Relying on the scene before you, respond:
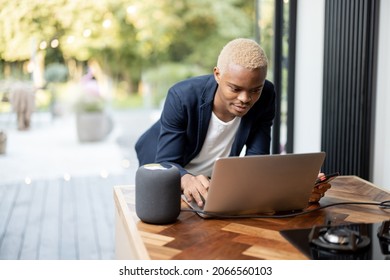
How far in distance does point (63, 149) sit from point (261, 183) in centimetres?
232

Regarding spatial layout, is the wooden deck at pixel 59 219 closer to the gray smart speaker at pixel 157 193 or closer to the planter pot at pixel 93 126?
the planter pot at pixel 93 126

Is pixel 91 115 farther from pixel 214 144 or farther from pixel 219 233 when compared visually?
pixel 219 233

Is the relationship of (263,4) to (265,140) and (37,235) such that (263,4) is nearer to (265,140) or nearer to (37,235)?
(265,140)

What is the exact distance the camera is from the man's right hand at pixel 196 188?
5.37 ft

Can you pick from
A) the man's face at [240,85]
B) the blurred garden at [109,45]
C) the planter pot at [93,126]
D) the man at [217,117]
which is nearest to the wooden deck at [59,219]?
the planter pot at [93,126]

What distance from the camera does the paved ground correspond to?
133 inches

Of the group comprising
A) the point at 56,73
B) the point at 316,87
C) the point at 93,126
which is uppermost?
the point at 56,73

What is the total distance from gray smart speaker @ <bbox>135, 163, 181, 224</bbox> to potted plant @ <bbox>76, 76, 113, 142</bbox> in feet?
7.08

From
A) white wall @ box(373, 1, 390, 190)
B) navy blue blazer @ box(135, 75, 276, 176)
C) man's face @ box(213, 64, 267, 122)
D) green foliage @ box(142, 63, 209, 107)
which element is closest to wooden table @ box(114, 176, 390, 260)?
navy blue blazer @ box(135, 75, 276, 176)

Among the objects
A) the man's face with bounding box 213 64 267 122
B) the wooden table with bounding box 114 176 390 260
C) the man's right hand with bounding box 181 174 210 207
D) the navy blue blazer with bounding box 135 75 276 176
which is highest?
the man's face with bounding box 213 64 267 122

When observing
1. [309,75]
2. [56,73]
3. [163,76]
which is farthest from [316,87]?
[56,73]

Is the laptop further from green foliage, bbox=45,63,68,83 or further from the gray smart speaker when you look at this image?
green foliage, bbox=45,63,68,83

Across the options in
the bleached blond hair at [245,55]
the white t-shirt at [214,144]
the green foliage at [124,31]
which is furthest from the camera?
the green foliage at [124,31]

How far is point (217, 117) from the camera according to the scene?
2039mm
